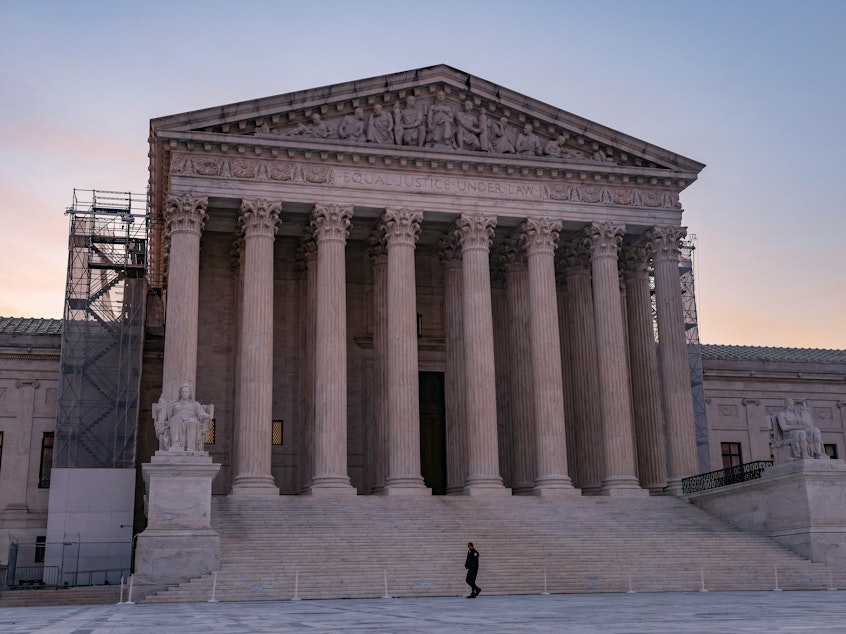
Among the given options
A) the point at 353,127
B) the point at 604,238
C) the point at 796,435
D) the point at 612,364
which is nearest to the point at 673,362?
the point at 612,364

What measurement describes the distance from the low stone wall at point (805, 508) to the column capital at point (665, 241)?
12.7 meters

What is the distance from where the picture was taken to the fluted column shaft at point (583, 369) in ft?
155

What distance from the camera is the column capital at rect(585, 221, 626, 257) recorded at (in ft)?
151

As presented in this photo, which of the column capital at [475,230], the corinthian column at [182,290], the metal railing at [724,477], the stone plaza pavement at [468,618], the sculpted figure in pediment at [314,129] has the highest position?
the sculpted figure in pediment at [314,129]

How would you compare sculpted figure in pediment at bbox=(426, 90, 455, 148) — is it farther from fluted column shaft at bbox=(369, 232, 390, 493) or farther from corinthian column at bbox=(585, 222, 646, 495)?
corinthian column at bbox=(585, 222, 646, 495)

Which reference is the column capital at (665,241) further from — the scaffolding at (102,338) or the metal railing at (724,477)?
the scaffolding at (102,338)

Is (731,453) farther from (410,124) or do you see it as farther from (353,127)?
(353,127)

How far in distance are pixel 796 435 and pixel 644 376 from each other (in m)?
12.2

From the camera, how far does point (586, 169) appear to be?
46031 mm

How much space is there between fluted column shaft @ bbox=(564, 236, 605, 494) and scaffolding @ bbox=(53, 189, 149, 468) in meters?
21.1

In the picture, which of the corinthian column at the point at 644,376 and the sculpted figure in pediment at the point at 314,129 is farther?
the corinthian column at the point at 644,376

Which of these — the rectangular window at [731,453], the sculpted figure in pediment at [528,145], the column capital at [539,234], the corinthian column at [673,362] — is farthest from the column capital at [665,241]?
the rectangular window at [731,453]

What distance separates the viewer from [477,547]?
33.8 metres

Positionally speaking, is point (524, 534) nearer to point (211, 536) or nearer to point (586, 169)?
point (211, 536)
